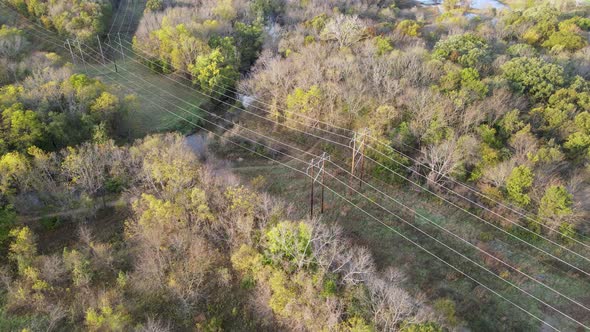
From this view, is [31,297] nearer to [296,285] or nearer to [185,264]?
[185,264]

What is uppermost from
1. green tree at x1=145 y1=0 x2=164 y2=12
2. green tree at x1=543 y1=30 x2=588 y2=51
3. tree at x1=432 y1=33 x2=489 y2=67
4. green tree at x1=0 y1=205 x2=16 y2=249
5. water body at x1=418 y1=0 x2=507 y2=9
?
green tree at x1=145 y1=0 x2=164 y2=12

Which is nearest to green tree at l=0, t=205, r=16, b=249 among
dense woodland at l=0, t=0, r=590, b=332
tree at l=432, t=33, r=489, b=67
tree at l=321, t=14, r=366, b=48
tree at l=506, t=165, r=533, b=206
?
dense woodland at l=0, t=0, r=590, b=332

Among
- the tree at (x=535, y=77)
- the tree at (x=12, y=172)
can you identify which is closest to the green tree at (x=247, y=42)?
the tree at (x=12, y=172)

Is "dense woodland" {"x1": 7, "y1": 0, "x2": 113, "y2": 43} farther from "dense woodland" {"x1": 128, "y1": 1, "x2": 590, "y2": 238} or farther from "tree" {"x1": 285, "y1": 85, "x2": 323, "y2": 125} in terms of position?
"tree" {"x1": 285, "y1": 85, "x2": 323, "y2": 125}

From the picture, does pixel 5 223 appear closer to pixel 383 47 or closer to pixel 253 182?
pixel 253 182

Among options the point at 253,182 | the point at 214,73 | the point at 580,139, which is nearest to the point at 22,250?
the point at 253,182

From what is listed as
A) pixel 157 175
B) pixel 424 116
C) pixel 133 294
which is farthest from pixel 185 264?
pixel 424 116
